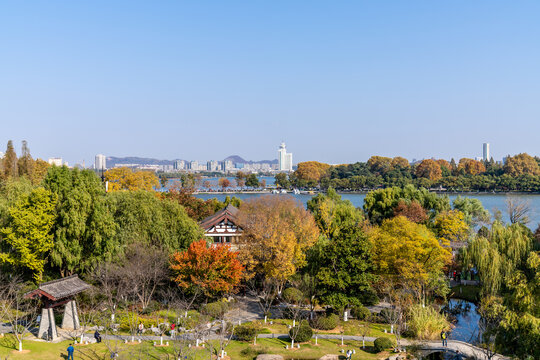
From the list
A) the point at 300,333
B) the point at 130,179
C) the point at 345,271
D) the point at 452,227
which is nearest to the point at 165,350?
the point at 300,333

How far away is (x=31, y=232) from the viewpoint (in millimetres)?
24344

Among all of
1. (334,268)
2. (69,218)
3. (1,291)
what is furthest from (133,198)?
(334,268)

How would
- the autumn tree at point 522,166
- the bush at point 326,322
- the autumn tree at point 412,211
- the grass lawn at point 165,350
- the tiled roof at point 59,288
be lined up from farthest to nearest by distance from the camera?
the autumn tree at point 522,166, the autumn tree at point 412,211, the bush at point 326,322, the tiled roof at point 59,288, the grass lawn at point 165,350

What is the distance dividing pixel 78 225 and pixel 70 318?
562cm

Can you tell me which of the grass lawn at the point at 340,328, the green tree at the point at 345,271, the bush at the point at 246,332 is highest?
the green tree at the point at 345,271

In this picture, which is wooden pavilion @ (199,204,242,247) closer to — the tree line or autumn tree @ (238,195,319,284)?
autumn tree @ (238,195,319,284)

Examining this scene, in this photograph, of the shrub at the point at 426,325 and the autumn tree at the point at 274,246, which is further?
the autumn tree at the point at 274,246

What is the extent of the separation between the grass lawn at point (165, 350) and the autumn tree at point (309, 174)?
379 feet

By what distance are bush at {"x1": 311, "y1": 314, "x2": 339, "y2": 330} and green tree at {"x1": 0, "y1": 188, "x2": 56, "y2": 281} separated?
16.3 m

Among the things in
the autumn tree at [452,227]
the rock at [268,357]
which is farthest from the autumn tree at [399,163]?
the rock at [268,357]

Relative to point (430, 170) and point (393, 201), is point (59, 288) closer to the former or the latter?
point (393, 201)

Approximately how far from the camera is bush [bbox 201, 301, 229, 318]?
24.6 meters

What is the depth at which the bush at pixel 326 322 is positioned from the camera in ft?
79.9

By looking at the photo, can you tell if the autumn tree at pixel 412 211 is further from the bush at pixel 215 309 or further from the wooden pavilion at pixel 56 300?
the wooden pavilion at pixel 56 300
